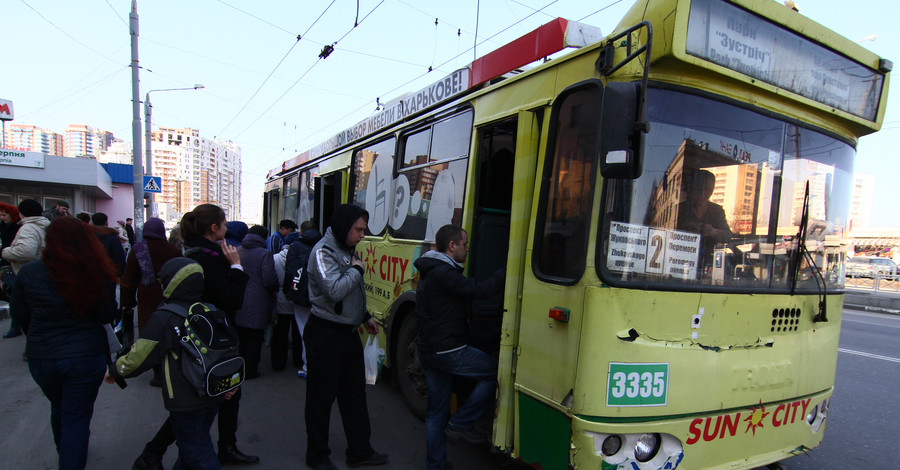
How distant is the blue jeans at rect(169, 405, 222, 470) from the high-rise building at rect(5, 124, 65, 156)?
58.4 meters

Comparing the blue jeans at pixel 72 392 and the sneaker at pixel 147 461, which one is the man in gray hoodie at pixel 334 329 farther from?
the blue jeans at pixel 72 392

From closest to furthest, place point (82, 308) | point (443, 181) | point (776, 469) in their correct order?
point (82, 308), point (776, 469), point (443, 181)

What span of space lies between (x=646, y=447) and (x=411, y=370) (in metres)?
2.59

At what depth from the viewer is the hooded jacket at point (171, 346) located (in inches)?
103

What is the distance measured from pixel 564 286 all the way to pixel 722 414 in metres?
1.16

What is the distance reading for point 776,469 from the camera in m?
3.31

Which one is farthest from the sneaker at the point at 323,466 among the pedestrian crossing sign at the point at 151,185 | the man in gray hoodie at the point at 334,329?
the pedestrian crossing sign at the point at 151,185

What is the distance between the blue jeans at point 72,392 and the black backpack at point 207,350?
80cm

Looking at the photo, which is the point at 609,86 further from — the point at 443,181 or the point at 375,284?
the point at 375,284

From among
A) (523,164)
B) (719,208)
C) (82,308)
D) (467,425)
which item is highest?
(523,164)

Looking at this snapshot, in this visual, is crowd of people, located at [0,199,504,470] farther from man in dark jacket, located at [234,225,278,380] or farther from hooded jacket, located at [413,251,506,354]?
man in dark jacket, located at [234,225,278,380]

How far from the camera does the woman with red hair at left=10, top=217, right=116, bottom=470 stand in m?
2.83

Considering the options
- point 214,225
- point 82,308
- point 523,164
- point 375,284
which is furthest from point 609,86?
point 375,284

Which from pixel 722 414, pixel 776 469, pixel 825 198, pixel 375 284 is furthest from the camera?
pixel 375 284
